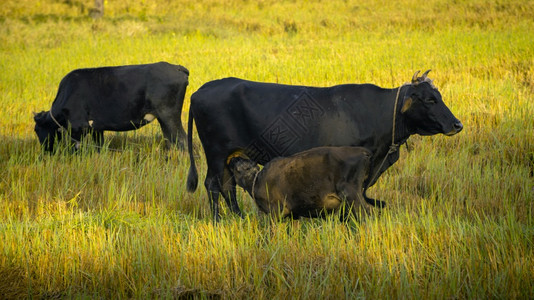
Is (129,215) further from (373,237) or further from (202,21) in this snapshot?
(202,21)

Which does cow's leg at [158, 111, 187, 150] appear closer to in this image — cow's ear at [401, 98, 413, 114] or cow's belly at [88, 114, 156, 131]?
cow's belly at [88, 114, 156, 131]

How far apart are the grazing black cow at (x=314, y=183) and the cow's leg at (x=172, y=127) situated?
322 cm

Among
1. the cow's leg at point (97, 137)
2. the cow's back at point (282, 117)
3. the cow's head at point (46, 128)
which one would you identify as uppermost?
the cow's back at point (282, 117)

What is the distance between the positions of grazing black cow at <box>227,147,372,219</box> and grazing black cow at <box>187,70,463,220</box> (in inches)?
18.5

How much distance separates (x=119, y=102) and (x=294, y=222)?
12.3ft

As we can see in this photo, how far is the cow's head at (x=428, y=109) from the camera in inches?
185

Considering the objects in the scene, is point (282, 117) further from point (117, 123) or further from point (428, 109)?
point (117, 123)

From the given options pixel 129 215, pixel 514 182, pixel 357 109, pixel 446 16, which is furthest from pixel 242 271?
pixel 446 16

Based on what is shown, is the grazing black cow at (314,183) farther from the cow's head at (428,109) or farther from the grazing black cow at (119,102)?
the grazing black cow at (119,102)

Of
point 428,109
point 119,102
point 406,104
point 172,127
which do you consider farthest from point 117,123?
point 428,109

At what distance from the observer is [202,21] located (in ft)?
Result: 64.7

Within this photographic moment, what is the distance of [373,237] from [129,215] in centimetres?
206

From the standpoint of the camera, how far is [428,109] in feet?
15.5

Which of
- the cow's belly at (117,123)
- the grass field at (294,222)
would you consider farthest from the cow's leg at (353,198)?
the cow's belly at (117,123)
